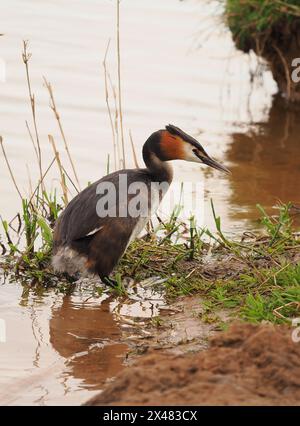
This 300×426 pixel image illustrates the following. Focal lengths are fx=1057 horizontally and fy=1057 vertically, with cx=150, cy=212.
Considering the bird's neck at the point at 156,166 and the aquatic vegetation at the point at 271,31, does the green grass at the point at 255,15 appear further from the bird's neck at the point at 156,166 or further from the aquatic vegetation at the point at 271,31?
the bird's neck at the point at 156,166

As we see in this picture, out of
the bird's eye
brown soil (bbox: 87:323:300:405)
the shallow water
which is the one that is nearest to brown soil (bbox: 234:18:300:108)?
the bird's eye

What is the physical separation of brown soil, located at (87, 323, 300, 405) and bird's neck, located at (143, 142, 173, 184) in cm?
274

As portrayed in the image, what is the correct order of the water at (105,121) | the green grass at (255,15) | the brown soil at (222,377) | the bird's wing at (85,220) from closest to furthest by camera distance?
the brown soil at (222,377), the water at (105,121), the bird's wing at (85,220), the green grass at (255,15)

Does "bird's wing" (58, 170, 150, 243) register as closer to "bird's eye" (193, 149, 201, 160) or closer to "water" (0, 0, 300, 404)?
"water" (0, 0, 300, 404)

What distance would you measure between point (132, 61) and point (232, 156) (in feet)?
8.50

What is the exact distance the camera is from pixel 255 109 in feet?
37.4

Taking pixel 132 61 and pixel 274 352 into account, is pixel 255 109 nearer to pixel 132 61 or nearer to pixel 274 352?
pixel 132 61

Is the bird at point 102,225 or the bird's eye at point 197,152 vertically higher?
the bird's eye at point 197,152

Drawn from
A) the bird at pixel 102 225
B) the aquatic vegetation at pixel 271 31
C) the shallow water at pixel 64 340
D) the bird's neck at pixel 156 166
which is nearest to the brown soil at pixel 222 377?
the shallow water at pixel 64 340

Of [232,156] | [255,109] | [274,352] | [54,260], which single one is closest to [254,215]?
[232,156]

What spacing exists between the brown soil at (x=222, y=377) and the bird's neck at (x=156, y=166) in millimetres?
2736

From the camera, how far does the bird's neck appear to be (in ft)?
21.9

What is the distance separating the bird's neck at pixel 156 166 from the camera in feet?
21.9

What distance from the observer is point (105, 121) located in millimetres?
10328
